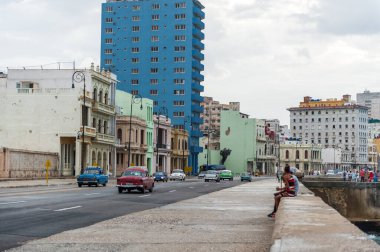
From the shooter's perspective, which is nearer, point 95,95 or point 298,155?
point 95,95

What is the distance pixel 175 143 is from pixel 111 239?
99.8 meters

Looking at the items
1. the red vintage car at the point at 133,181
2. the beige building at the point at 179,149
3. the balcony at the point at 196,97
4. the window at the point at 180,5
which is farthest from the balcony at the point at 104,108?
the window at the point at 180,5

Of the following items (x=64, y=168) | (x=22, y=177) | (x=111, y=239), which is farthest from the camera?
(x=64, y=168)

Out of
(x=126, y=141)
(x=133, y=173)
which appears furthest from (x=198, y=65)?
(x=133, y=173)

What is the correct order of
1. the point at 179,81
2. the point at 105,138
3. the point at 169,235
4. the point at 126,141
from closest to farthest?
1. the point at 169,235
2. the point at 105,138
3. the point at 126,141
4. the point at 179,81

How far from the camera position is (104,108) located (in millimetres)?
79250

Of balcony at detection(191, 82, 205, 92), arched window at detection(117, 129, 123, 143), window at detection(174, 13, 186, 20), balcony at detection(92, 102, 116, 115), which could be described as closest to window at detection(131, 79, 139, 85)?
balcony at detection(191, 82, 205, 92)

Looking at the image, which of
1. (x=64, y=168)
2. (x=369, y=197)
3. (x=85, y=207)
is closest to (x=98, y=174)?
(x=64, y=168)

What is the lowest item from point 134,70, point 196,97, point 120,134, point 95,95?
point 120,134

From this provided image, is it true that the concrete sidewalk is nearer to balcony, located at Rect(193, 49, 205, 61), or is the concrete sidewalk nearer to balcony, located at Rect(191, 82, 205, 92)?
balcony, located at Rect(191, 82, 205, 92)

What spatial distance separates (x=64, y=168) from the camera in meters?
70.6

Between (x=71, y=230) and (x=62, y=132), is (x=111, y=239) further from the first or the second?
(x=62, y=132)

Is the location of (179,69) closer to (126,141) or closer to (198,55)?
(198,55)

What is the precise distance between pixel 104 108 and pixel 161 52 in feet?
189
